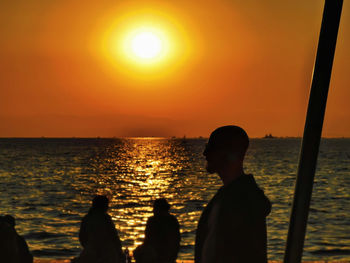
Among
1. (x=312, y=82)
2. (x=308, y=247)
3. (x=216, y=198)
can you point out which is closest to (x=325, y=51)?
(x=312, y=82)

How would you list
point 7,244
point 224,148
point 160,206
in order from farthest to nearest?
point 160,206
point 7,244
point 224,148

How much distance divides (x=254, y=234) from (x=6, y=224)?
6569mm

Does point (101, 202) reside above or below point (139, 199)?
above

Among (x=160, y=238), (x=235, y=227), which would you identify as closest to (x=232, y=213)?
(x=235, y=227)

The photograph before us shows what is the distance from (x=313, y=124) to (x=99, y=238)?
6300 mm

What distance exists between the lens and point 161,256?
8219mm

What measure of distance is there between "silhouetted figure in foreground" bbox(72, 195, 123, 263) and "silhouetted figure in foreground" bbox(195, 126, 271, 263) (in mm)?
5972

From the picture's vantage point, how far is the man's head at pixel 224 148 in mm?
2279

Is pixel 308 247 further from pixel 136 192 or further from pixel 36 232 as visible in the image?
pixel 136 192

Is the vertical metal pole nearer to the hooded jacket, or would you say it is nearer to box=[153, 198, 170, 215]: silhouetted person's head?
the hooded jacket

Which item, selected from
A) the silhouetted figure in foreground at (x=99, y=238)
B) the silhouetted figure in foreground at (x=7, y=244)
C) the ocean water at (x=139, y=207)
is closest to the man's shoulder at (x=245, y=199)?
the silhouetted figure in foreground at (x=99, y=238)

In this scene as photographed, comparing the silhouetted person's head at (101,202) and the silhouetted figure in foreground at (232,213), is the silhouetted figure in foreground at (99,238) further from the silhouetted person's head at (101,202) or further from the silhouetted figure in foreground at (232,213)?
the silhouetted figure in foreground at (232,213)

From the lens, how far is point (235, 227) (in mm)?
2109

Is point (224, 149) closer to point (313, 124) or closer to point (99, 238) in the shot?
point (313, 124)
